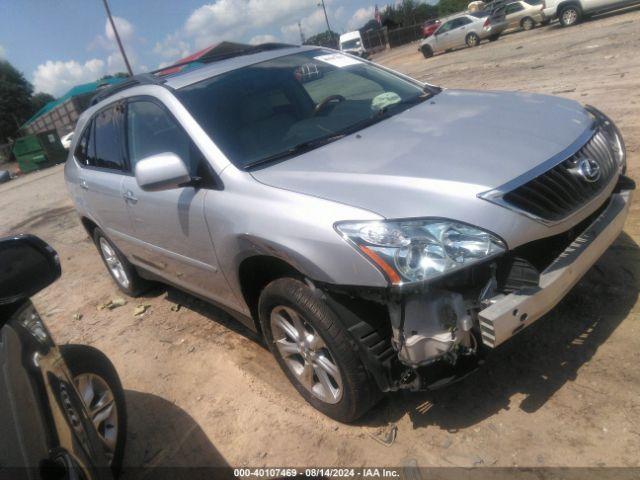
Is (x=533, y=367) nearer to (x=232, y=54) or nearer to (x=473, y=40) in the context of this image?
(x=232, y=54)

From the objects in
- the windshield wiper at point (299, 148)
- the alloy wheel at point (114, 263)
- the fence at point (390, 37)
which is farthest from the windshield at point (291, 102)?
the fence at point (390, 37)

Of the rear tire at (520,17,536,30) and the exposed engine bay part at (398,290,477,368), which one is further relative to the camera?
the rear tire at (520,17,536,30)

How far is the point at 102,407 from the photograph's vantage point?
2646mm

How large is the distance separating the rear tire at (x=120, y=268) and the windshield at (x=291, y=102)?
2.12 m

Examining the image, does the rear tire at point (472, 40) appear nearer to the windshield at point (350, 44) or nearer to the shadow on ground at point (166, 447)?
the windshield at point (350, 44)

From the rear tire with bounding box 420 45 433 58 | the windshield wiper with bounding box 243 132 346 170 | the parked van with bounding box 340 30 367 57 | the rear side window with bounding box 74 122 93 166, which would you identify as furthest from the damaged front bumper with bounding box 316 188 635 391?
the parked van with bounding box 340 30 367 57

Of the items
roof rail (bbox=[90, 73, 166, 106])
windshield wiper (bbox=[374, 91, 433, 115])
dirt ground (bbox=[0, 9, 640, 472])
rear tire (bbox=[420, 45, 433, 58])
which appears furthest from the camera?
rear tire (bbox=[420, 45, 433, 58])

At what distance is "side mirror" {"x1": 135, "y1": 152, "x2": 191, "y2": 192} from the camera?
2.67 meters

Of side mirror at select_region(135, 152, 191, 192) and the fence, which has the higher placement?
the fence

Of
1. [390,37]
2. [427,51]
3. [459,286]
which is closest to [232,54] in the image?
[459,286]

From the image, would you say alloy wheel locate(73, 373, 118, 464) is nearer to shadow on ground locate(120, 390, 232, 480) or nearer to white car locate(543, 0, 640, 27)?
shadow on ground locate(120, 390, 232, 480)

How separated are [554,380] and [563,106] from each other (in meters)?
1.55

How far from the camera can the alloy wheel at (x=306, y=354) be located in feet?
8.27

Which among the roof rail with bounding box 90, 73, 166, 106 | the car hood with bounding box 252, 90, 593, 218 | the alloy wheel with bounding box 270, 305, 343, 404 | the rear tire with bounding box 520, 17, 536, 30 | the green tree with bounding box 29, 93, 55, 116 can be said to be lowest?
the alloy wheel with bounding box 270, 305, 343, 404
